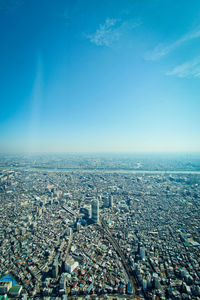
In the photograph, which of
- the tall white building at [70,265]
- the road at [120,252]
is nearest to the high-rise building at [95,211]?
the road at [120,252]

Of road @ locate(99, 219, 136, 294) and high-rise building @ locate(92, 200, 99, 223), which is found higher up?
high-rise building @ locate(92, 200, 99, 223)

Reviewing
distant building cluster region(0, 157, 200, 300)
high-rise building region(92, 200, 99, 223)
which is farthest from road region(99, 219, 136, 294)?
high-rise building region(92, 200, 99, 223)

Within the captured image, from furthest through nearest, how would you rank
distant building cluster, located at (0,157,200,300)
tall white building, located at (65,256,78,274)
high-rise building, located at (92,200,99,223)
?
high-rise building, located at (92,200,99,223)
tall white building, located at (65,256,78,274)
distant building cluster, located at (0,157,200,300)

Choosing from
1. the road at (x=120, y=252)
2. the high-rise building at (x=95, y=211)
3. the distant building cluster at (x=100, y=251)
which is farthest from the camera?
the high-rise building at (x=95, y=211)

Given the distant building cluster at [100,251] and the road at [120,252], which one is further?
the road at [120,252]

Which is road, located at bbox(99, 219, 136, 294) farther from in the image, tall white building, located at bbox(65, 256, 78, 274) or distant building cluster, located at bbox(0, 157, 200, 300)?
tall white building, located at bbox(65, 256, 78, 274)

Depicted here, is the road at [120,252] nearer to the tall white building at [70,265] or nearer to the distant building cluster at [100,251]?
the distant building cluster at [100,251]

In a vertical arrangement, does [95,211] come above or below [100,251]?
above

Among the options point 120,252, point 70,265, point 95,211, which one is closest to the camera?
point 70,265

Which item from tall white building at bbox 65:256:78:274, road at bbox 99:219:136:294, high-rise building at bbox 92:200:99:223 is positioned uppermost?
high-rise building at bbox 92:200:99:223

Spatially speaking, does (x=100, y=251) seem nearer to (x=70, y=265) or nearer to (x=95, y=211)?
(x=70, y=265)

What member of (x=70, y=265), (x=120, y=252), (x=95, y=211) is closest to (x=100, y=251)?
(x=120, y=252)

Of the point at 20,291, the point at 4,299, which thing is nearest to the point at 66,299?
the point at 20,291
